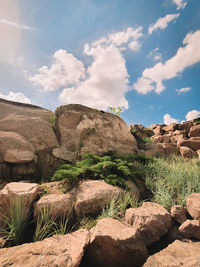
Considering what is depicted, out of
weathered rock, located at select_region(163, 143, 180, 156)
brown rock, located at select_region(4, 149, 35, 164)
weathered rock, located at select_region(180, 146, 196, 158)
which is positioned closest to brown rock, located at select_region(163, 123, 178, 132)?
weathered rock, located at select_region(163, 143, 180, 156)

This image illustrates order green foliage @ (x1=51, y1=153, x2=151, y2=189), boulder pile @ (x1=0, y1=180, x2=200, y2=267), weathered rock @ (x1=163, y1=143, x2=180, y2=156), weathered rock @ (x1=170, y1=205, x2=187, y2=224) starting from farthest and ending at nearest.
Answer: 1. weathered rock @ (x1=163, y1=143, x2=180, y2=156)
2. green foliage @ (x1=51, y1=153, x2=151, y2=189)
3. weathered rock @ (x1=170, y1=205, x2=187, y2=224)
4. boulder pile @ (x1=0, y1=180, x2=200, y2=267)

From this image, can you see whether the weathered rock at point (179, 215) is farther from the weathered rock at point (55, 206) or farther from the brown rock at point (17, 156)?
the brown rock at point (17, 156)

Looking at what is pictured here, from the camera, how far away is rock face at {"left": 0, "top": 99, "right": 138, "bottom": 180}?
3578 millimetres

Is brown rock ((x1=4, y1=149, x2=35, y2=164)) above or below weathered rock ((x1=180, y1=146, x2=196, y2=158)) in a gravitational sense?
below

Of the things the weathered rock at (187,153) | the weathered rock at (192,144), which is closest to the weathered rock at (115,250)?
the weathered rock at (187,153)

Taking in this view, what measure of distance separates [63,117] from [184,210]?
4613 mm

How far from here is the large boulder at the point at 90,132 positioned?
4.94m

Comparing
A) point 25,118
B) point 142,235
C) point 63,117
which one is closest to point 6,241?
point 142,235

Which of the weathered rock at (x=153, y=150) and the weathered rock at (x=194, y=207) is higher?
the weathered rock at (x=153, y=150)

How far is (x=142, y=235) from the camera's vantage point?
77.4 inches

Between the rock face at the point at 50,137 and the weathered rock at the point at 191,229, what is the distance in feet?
10.8

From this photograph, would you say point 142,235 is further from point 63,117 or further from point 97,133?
point 63,117

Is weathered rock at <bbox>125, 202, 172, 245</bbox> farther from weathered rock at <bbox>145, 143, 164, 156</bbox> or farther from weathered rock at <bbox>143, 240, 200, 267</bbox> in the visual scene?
weathered rock at <bbox>145, 143, 164, 156</bbox>

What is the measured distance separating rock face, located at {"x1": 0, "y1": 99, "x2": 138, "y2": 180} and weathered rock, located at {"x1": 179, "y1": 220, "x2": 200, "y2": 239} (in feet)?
10.8
